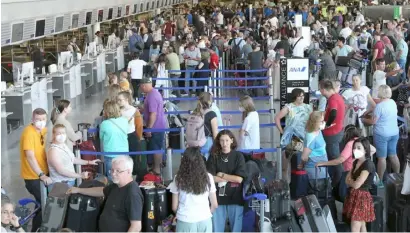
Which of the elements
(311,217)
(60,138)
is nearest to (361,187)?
(311,217)

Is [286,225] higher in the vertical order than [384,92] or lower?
lower

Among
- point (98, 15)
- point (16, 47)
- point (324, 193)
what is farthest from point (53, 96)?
point (324, 193)

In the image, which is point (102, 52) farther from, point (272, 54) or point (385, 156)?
point (385, 156)

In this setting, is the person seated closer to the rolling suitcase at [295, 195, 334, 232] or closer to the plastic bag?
the rolling suitcase at [295, 195, 334, 232]

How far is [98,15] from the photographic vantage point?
76.2ft

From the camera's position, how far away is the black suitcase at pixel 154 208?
6.73 m

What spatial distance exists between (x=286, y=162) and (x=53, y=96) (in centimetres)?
795

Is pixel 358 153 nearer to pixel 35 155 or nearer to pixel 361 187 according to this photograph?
pixel 361 187

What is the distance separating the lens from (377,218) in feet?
25.1

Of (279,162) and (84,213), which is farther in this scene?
(279,162)

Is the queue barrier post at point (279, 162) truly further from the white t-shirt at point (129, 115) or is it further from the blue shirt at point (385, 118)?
the white t-shirt at point (129, 115)

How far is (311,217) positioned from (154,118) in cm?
372

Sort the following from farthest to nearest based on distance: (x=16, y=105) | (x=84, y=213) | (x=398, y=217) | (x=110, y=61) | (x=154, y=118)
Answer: (x=110, y=61) → (x=16, y=105) → (x=154, y=118) → (x=398, y=217) → (x=84, y=213)

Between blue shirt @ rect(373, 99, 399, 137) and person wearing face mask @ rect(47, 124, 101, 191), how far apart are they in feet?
12.1
